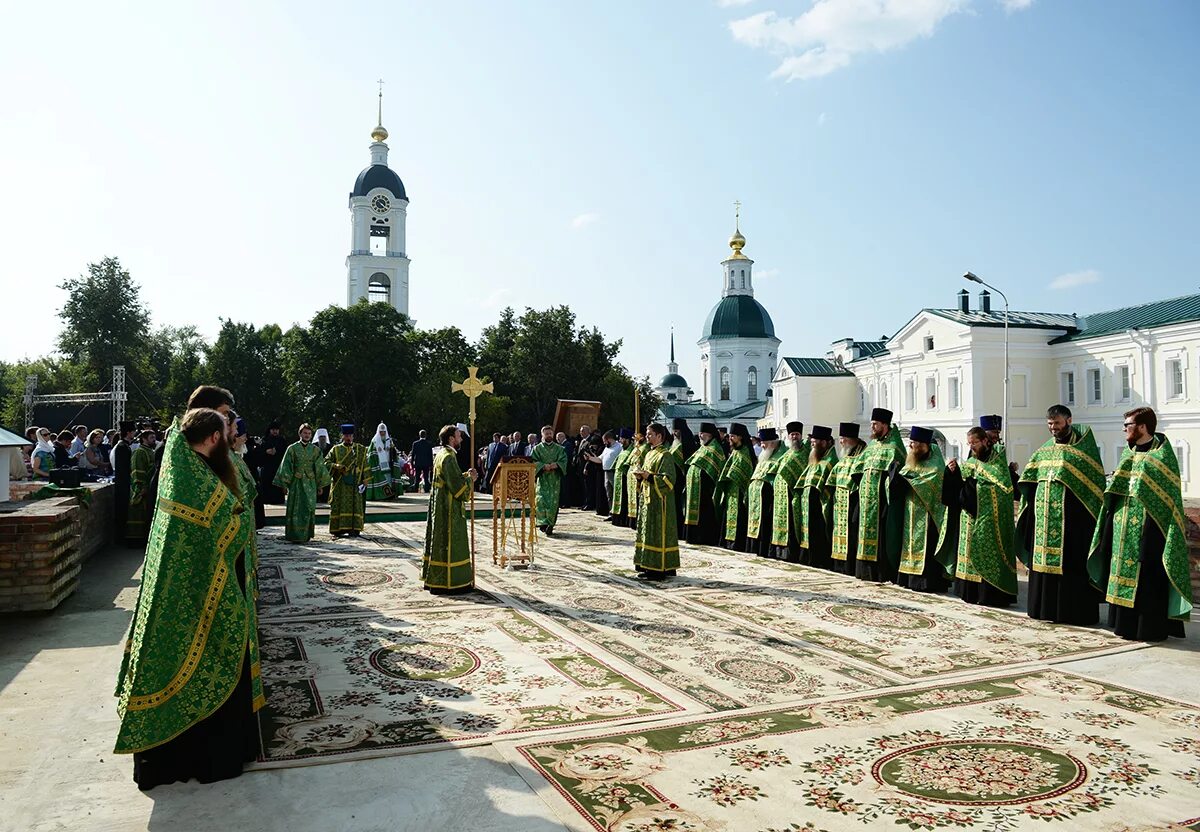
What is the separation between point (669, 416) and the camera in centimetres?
7831

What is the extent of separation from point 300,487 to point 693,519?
6.05m

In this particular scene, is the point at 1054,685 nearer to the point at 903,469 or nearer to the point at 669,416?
the point at 903,469

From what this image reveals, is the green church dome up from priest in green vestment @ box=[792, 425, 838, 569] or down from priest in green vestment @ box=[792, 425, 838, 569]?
up

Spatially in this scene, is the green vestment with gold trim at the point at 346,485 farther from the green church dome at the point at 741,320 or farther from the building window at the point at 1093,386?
the green church dome at the point at 741,320

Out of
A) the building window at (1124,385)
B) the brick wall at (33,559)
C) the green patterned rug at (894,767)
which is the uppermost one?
the building window at (1124,385)

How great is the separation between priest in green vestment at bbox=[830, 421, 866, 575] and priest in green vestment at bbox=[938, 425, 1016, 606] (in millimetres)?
1695

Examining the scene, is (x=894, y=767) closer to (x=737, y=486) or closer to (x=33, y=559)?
(x=33, y=559)

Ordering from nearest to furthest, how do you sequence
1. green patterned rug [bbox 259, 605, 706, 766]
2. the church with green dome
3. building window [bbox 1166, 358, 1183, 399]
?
1. green patterned rug [bbox 259, 605, 706, 766]
2. building window [bbox 1166, 358, 1183, 399]
3. the church with green dome

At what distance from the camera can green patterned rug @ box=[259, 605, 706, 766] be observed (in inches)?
174

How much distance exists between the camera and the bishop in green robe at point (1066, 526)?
286 inches

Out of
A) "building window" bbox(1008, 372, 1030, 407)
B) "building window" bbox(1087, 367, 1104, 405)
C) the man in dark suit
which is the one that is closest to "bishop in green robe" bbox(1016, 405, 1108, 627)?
the man in dark suit

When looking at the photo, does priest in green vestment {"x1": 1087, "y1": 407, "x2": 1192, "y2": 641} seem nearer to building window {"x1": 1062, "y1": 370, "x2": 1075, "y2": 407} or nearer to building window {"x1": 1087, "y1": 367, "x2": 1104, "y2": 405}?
building window {"x1": 1087, "y1": 367, "x2": 1104, "y2": 405}

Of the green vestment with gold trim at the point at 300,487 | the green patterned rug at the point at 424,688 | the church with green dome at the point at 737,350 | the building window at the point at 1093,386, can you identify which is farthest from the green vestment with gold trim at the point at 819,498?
the church with green dome at the point at 737,350

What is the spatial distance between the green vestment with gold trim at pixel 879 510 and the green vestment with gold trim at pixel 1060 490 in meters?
2.10
